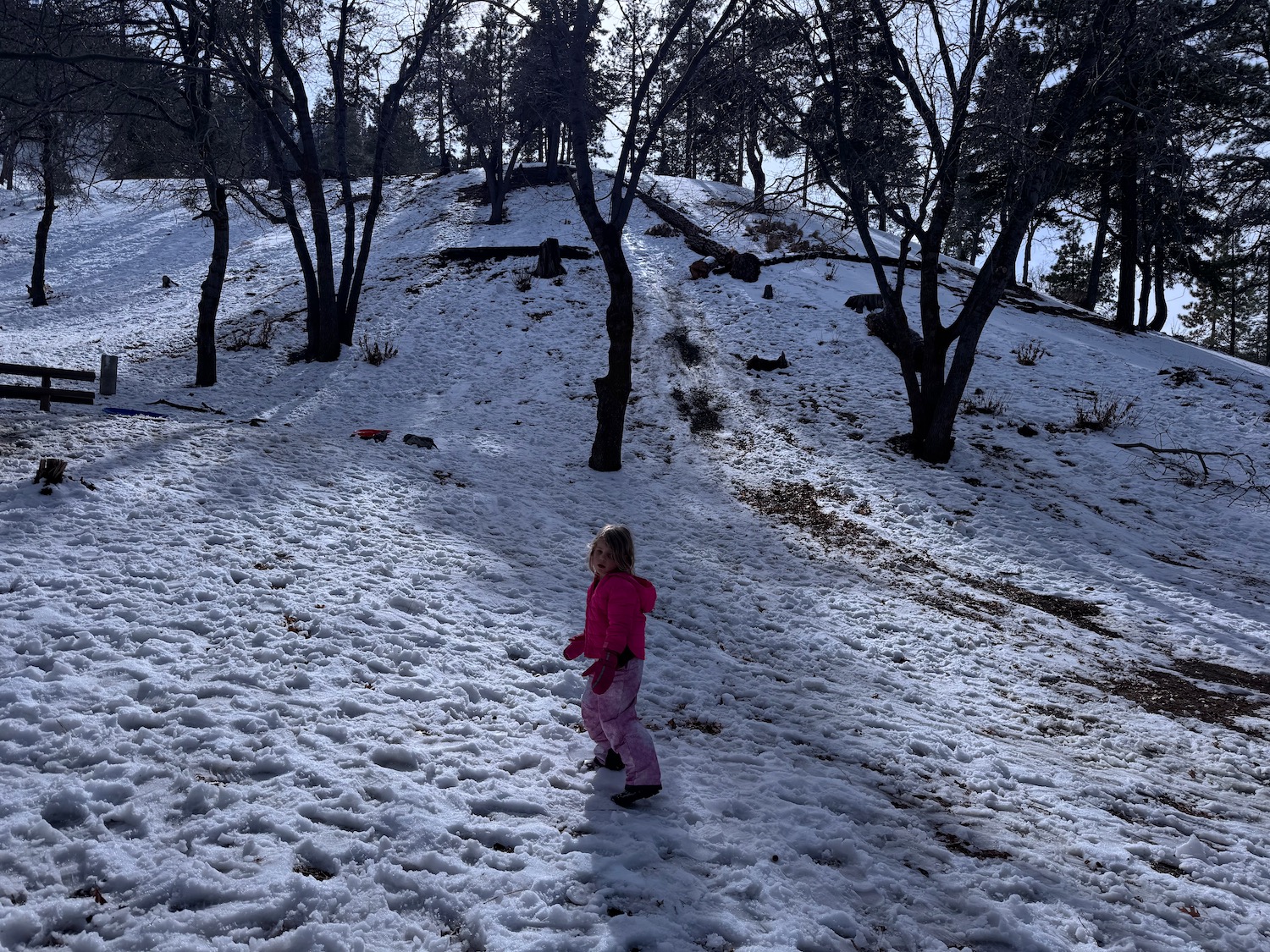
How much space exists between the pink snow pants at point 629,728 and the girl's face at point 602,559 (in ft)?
1.74

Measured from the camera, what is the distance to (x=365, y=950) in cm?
278

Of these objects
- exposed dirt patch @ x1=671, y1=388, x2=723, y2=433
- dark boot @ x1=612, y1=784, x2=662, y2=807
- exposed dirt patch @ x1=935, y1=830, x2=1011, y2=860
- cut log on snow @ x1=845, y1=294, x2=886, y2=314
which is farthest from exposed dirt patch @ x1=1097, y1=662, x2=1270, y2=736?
cut log on snow @ x1=845, y1=294, x2=886, y2=314

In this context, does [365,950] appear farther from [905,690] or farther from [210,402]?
[210,402]

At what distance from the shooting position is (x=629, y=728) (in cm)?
399

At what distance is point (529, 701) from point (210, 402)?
37.6ft

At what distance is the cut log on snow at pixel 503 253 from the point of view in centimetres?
2598

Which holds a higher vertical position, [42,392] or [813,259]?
[813,259]

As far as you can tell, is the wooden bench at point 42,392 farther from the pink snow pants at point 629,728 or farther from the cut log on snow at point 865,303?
the cut log on snow at point 865,303

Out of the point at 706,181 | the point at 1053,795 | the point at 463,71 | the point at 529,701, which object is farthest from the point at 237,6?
the point at 706,181

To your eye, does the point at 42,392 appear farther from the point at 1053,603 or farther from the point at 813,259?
the point at 813,259

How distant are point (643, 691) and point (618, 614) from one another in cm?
169

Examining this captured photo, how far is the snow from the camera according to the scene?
10.4ft

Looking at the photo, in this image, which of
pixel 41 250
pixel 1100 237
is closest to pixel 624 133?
pixel 41 250

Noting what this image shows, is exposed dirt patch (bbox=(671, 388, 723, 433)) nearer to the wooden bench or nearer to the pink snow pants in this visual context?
the wooden bench
